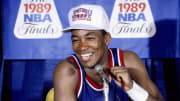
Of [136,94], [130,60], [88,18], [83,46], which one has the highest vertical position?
[88,18]

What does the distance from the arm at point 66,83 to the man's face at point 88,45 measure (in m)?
0.09

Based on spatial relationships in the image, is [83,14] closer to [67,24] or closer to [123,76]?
[123,76]

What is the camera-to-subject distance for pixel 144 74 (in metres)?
1.14

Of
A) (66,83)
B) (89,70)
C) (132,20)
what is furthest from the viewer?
(132,20)

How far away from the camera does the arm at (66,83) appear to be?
3.20ft

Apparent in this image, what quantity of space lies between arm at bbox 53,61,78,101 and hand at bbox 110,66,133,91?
9.0 inches

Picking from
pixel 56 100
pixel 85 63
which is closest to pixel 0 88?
pixel 56 100

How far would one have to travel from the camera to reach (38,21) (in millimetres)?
1812

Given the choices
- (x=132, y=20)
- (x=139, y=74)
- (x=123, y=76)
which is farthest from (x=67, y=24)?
(x=123, y=76)

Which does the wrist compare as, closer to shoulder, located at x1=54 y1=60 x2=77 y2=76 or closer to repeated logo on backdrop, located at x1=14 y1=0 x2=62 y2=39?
shoulder, located at x1=54 y1=60 x2=77 y2=76

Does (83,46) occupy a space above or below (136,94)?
above

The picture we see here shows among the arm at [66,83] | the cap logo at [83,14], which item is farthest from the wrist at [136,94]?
the cap logo at [83,14]

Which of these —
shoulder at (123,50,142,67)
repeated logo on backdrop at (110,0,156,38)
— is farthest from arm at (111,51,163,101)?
repeated logo on backdrop at (110,0,156,38)

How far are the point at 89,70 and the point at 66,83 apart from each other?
176mm
